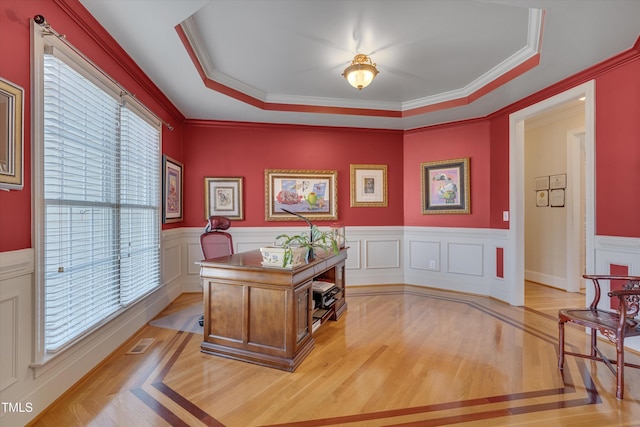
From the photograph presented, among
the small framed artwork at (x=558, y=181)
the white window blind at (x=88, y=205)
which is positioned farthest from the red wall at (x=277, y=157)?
the small framed artwork at (x=558, y=181)

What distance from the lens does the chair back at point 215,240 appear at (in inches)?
120

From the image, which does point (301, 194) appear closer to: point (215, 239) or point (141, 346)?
point (215, 239)

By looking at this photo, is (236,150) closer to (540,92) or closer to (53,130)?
(53,130)

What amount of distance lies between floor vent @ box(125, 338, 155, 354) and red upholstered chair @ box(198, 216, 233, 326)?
52 cm

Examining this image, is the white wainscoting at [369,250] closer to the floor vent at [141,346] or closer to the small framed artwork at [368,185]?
the small framed artwork at [368,185]

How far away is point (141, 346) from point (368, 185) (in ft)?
12.1

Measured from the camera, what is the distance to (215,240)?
3111 millimetres

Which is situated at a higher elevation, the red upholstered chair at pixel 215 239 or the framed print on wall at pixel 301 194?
the framed print on wall at pixel 301 194

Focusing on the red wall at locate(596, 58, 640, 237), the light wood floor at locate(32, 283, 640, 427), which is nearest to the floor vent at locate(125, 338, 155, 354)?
the light wood floor at locate(32, 283, 640, 427)

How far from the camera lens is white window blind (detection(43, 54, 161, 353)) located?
6.13 feet

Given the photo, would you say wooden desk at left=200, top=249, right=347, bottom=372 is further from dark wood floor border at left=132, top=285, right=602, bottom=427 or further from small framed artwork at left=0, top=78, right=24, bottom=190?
small framed artwork at left=0, top=78, right=24, bottom=190

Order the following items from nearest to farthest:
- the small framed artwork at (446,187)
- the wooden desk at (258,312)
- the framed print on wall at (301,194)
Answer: the wooden desk at (258,312), the small framed artwork at (446,187), the framed print on wall at (301,194)

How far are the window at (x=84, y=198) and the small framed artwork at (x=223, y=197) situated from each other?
4.48 ft

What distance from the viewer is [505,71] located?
3219mm
